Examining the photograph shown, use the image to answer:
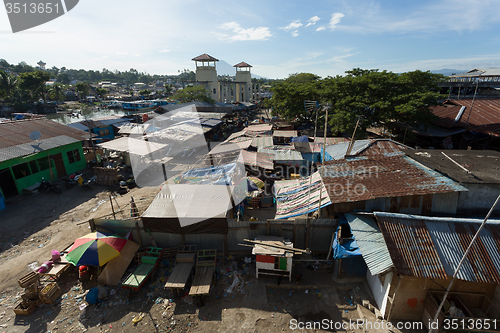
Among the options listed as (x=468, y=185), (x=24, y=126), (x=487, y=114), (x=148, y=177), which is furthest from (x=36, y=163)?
(x=487, y=114)

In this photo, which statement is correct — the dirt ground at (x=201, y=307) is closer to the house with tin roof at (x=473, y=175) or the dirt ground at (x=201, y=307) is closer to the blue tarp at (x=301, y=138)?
the house with tin roof at (x=473, y=175)

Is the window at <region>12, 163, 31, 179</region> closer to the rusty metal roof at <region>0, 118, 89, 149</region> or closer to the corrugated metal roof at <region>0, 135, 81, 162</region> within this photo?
the corrugated metal roof at <region>0, 135, 81, 162</region>

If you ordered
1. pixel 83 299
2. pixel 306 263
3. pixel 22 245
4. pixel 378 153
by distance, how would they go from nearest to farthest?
pixel 83 299
pixel 306 263
pixel 22 245
pixel 378 153

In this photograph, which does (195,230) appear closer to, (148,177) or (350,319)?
(350,319)

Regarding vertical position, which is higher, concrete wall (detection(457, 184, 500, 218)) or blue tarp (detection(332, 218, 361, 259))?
concrete wall (detection(457, 184, 500, 218))

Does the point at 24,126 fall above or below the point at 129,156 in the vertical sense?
above

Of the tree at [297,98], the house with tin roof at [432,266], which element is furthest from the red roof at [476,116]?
the house with tin roof at [432,266]

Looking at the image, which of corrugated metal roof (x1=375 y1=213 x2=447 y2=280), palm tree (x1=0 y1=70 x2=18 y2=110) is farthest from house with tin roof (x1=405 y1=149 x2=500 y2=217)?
palm tree (x1=0 y1=70 x2=18 y2=110)
